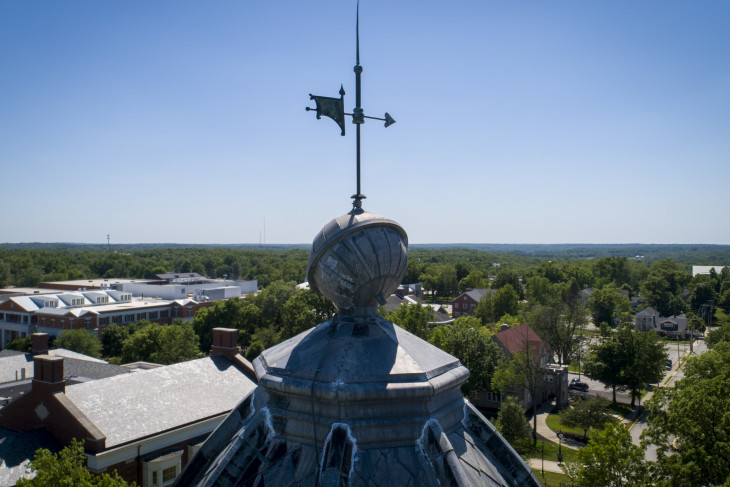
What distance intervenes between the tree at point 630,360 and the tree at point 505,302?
2907 cm

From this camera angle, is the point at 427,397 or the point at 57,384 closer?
the point at 427,397

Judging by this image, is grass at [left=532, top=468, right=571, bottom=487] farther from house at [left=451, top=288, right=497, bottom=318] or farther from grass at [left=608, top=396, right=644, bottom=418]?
house at [left=451, top=288, right=497, bottom=318]

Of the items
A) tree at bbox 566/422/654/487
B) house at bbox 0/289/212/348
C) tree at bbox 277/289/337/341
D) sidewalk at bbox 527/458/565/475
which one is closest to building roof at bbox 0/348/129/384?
tree at bbox 277/289/337/341

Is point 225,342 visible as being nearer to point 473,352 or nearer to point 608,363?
point 473,352

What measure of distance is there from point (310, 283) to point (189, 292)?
9955cm

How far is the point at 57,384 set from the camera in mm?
23281

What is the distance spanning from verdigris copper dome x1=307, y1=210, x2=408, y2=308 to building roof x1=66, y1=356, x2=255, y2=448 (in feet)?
68.2

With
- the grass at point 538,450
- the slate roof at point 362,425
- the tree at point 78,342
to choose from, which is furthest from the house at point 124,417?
the tree at point 78,342

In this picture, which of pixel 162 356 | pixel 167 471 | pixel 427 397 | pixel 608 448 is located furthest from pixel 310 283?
pixel 162 356

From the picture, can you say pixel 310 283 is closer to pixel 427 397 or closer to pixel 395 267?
pixel 395 267

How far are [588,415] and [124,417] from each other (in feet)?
95.7

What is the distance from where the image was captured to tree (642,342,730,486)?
54.5 ft

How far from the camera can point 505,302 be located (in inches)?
3012

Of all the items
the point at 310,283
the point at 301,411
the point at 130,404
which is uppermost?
the point at 310,283
